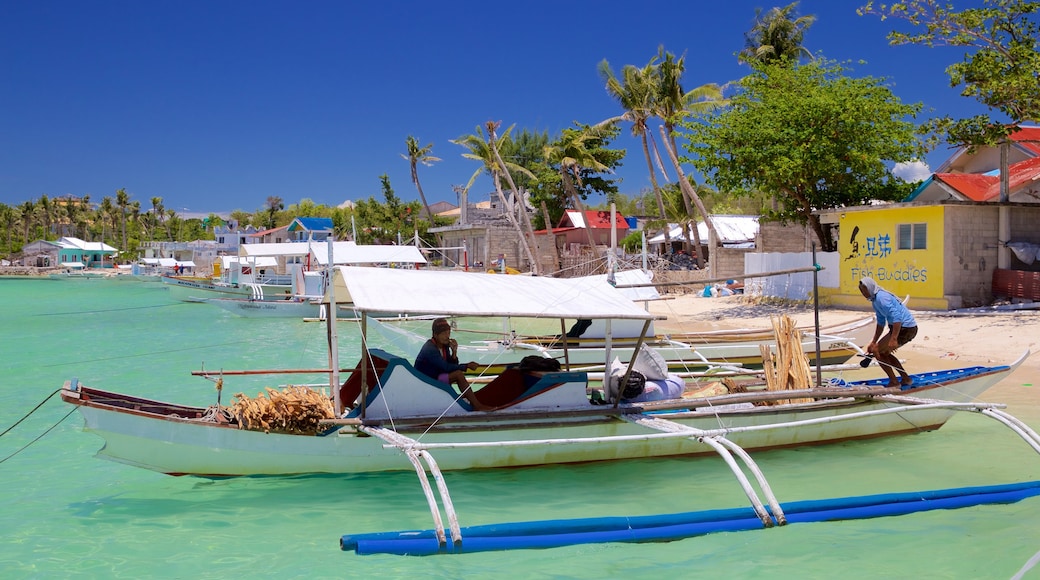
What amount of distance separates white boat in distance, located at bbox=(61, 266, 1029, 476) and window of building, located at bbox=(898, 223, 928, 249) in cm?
1461

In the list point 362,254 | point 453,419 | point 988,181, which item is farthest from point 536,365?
point 362,254

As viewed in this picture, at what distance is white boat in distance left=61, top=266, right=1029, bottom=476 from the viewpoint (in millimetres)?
7992

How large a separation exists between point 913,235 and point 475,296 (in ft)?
62.7

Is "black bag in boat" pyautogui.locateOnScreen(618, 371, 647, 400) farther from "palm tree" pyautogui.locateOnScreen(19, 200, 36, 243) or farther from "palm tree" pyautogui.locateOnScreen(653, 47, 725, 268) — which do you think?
"palm tree" pyautogui.locateOnScreen(19, 200, 36, 243)

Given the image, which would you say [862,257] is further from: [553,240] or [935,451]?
[553,240]

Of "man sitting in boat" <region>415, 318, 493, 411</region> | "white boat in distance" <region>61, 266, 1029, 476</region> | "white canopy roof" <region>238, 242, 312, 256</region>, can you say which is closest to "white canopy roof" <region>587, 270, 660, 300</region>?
"white boat in distance" <region>61, 266, 1029, 476</region>

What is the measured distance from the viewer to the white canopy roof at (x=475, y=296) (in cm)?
786

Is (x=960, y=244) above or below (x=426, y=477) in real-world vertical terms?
above

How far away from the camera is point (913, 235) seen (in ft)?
75.0

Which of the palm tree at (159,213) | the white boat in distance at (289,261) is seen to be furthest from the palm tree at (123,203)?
the white boat in distance at (289,261)

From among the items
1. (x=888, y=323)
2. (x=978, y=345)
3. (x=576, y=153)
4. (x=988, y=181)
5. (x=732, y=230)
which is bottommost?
(x=978, y=345)

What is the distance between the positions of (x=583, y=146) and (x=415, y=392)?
38.8 meters

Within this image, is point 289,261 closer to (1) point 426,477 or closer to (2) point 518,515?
(2) point 518,515

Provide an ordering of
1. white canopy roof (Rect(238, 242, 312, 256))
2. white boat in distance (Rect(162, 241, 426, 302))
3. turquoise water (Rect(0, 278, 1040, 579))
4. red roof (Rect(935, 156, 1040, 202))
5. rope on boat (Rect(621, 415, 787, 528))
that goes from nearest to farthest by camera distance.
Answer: turquoise water (Rect(0, 278, 1040, 579)), rope on boat (Rect(621, 415, 787, 528)), red roof (Rect(935, 156, 1040, 202)), white boat in distance (Rect(162, 241, 426, 302)), white canopy roof (Rect(238, 242, 312, 256))
